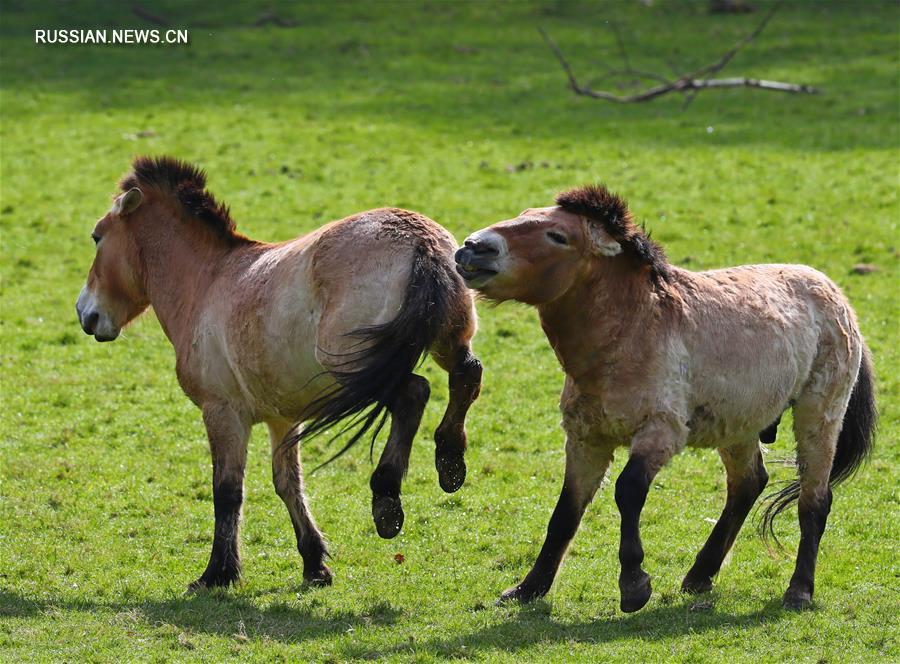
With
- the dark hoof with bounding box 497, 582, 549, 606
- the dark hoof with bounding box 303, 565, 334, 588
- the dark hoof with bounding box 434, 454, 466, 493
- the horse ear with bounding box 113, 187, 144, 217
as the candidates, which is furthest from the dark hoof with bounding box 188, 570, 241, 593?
the horse ear with bounding box 113, 187, 144, 217

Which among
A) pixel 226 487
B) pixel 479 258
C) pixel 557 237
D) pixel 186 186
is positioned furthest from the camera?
pixel 186 186

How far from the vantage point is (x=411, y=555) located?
8.84 meters

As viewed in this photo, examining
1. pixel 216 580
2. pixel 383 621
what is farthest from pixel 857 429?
pixel 216 580

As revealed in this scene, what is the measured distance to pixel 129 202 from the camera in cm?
901

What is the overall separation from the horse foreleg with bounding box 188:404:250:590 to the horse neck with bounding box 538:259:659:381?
2416 millimetres

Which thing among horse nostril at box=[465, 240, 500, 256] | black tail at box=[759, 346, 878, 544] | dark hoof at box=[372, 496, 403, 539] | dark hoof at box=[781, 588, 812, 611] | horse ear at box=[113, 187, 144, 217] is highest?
horse ear at box=[113, 187, 144, 217]

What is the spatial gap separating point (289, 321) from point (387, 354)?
98cm

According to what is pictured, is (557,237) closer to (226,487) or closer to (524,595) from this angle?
(524,595)

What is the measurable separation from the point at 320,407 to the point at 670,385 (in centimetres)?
212

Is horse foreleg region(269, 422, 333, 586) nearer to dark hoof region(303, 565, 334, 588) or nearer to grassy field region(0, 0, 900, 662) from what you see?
dark hoof region(303, 565, 334, 588)

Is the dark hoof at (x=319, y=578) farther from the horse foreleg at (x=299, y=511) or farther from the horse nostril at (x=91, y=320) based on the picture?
the horse nostril at (x=91, y=320)

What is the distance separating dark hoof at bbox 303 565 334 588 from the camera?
814 centimetres

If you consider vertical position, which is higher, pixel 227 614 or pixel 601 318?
pixel 601 318

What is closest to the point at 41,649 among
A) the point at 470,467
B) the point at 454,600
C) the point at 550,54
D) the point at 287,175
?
the point at 454,600
